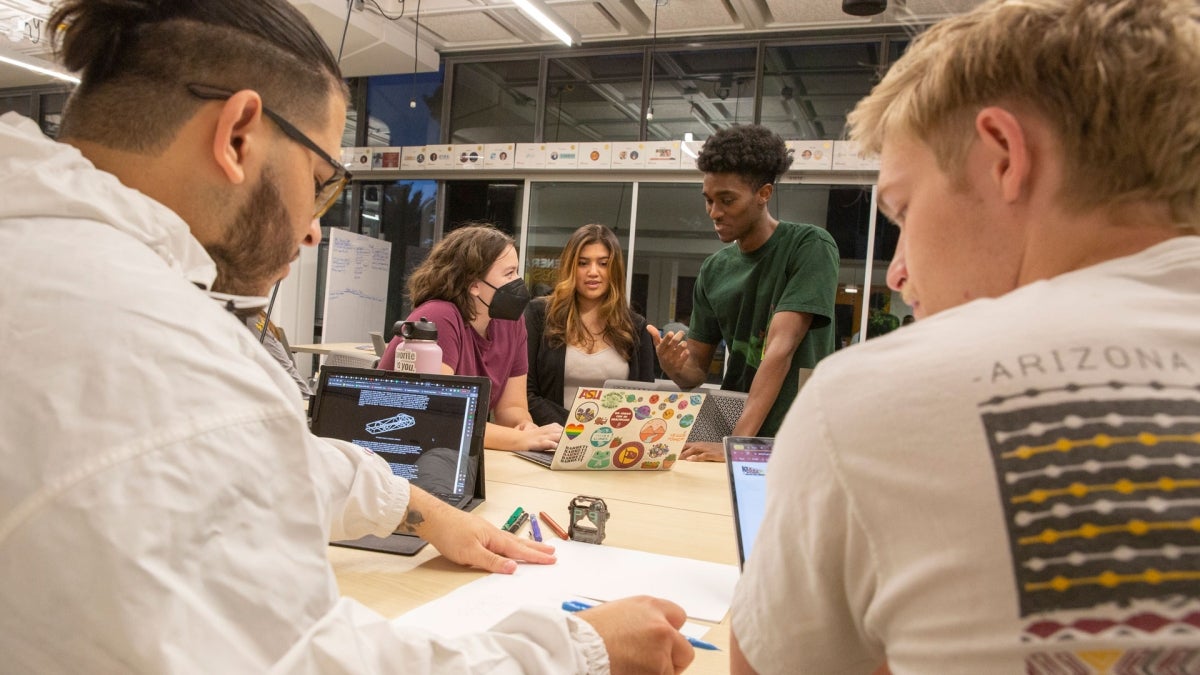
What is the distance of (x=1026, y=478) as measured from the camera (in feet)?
1.65

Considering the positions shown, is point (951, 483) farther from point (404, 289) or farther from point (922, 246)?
point (404, 289)

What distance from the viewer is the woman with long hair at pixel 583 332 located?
304cm

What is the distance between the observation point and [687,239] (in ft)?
21.6

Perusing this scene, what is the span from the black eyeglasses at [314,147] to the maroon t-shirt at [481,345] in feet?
4.03

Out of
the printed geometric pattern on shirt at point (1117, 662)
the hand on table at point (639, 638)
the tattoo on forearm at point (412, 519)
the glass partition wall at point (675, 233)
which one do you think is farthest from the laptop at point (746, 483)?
the glass partition wall at point (675, 233)

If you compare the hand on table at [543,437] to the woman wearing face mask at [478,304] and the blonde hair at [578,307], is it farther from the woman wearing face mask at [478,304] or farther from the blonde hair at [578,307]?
the blonde hair at [578,307]

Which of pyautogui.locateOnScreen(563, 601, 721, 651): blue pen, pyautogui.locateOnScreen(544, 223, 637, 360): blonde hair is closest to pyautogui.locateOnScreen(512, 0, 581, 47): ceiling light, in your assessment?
pyautogui.locateOnScreen(544, 223, 637, 360): blonde hair

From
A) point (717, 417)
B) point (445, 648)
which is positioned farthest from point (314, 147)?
point (717, 417)

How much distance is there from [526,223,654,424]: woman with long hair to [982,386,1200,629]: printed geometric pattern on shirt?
2511mm

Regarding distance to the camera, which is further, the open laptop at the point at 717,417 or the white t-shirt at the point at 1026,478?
the open laptop at the point at 717,417

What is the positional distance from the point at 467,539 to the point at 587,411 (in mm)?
→ 709

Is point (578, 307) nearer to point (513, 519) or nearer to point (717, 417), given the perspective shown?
point (717, 417)

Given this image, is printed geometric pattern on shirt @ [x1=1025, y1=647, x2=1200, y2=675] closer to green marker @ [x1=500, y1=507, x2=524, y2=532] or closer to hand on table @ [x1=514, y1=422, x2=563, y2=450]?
green marker @ [x1=500, y1=507, x2=524, y2=532]

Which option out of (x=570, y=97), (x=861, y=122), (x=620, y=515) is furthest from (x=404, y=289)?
(x=861, y=122)
